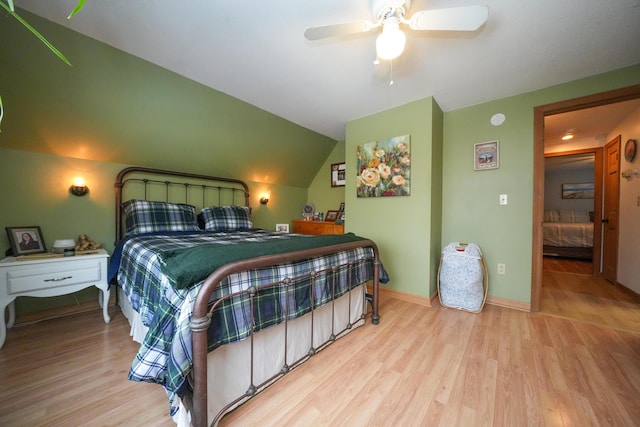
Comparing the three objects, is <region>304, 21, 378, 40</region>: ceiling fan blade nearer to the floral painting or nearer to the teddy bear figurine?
the floral painting

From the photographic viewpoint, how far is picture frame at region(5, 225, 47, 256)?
2.02 m

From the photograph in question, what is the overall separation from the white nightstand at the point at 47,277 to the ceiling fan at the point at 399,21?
249 centimetres

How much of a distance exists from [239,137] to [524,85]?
3122 mm

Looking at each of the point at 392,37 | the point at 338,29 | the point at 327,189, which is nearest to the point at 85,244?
the point at 338,29

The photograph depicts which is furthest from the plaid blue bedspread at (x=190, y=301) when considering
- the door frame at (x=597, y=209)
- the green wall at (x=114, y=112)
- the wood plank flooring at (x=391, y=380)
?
the door frame at (x=597, y=209)

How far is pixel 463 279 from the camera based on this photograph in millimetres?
2434

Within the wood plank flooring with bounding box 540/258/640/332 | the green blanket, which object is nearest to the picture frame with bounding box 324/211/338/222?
the green blanket

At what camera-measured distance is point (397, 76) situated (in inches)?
86.0

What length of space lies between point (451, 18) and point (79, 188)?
3374mm

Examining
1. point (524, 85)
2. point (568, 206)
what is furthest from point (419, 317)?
point (568, 206)

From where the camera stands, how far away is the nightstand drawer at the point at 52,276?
5.78ft

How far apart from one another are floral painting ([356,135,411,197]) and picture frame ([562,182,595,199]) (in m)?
6.27

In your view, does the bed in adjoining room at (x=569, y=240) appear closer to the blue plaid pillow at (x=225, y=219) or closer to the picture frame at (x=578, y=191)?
the picture frame at (x=578, y=191)

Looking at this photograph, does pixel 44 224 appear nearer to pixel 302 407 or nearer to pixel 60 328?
pixel 60 328
